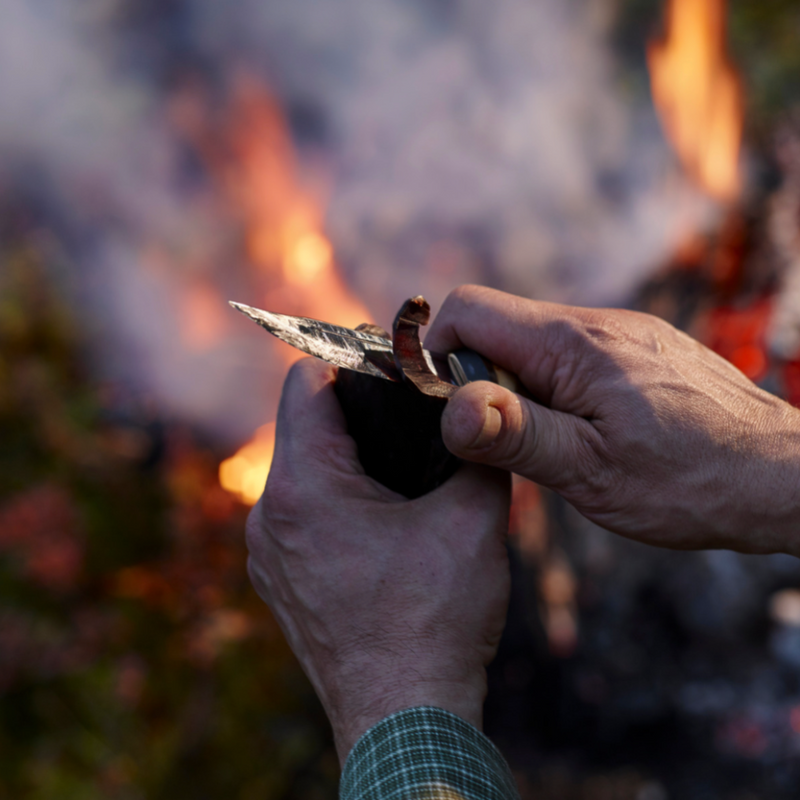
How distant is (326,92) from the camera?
5969mm

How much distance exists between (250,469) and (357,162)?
132 inches

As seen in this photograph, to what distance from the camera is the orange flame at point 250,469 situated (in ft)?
13.8

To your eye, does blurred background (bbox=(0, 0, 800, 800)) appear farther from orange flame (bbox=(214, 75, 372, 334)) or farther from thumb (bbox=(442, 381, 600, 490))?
thumb (bbox=(442, 381, 600, 490))

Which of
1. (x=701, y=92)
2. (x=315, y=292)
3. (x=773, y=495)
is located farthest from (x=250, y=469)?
(x=701, y=92)

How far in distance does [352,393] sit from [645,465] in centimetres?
80

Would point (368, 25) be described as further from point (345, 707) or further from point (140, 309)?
point (345, 707)

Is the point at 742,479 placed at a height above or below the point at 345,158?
below

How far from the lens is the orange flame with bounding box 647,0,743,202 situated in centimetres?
492

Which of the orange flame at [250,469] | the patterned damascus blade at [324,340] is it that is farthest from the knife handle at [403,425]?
the orange flame at [250,469]

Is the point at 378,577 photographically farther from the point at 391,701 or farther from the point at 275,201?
the point at 275,201

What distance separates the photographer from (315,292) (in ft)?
17.0

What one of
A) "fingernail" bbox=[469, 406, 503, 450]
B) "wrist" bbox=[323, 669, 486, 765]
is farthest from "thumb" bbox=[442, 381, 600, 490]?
"wrist" bbox=[323, 669, 486, 765]

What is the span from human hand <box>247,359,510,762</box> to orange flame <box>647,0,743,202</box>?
15.2ft

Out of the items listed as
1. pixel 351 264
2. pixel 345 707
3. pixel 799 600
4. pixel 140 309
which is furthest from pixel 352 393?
pixel 140 309
